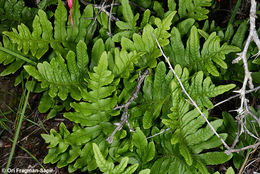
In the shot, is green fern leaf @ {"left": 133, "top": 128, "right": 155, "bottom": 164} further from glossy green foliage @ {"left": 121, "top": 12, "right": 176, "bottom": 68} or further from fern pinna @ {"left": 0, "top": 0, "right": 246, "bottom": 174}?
glossy green foliage @ {"left": 121, "top": 12, "right": 176, "bottom": 68}

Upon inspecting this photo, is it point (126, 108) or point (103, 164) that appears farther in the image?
point (126, 108)

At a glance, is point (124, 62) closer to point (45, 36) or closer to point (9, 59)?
point (45, 36)

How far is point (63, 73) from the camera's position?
7.66 feet

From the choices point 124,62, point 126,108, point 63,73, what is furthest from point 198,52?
point 63,73

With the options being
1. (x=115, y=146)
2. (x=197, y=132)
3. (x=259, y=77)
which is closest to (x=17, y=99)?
(x=115, y=146)

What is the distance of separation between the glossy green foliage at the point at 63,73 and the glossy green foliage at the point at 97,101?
0.17 m

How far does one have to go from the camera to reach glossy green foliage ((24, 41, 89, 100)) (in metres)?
2.23

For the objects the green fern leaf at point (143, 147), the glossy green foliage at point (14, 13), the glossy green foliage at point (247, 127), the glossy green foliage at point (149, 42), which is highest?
the glossy green foliage at point (14, 13)

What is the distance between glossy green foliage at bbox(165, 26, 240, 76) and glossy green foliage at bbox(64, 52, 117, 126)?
0.63 metres

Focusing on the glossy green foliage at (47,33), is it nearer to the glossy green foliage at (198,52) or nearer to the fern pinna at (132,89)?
the fern pinna at (132,89)

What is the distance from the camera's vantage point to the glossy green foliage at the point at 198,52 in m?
2.23

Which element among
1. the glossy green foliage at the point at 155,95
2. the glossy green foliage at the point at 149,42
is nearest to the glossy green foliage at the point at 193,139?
the glossy green foliage at the point at 155,95

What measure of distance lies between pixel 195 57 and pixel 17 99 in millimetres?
1798

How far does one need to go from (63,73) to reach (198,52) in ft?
3.61
